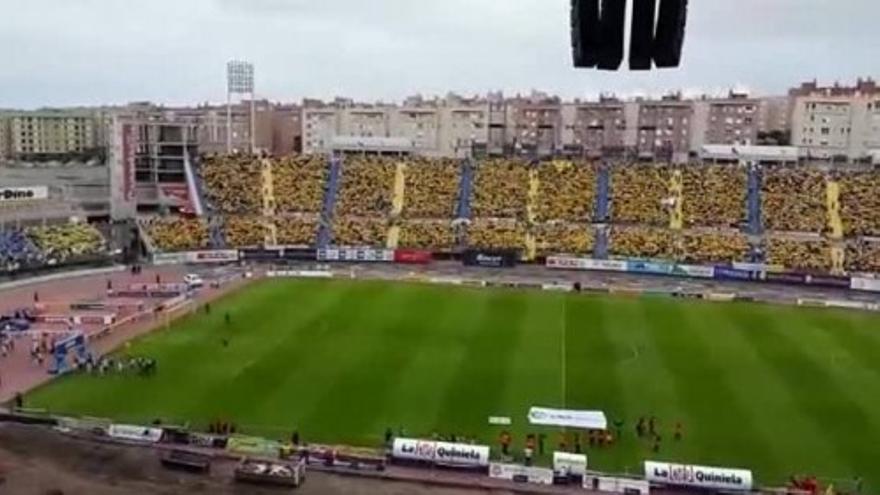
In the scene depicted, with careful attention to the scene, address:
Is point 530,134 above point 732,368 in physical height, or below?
above

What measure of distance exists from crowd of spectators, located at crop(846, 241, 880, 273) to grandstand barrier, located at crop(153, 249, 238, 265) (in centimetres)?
3636

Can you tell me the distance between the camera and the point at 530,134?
11462 centimetres

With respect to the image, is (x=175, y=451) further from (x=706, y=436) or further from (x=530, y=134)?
(x=530, y=134)

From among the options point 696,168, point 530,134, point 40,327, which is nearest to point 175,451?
point 40,327

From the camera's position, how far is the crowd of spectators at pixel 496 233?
58.3 m

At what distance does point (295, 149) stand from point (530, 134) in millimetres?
35045

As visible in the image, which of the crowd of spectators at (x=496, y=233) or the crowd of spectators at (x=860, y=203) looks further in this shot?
the crowd of spectators at (x=496, y=233)

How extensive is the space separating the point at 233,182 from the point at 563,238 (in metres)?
23.5

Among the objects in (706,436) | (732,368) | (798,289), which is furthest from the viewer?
(798,289)

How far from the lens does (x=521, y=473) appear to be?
22.3 metres

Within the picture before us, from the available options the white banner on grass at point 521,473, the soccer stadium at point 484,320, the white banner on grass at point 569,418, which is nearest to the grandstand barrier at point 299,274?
the soccer stadium at point 484,320

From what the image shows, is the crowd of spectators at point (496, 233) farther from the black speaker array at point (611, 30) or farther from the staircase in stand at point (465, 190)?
the black speaker array at point (611, 30)

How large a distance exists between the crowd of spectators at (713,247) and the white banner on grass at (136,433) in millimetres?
38351

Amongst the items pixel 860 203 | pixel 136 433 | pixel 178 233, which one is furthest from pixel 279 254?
pixel 860 203
